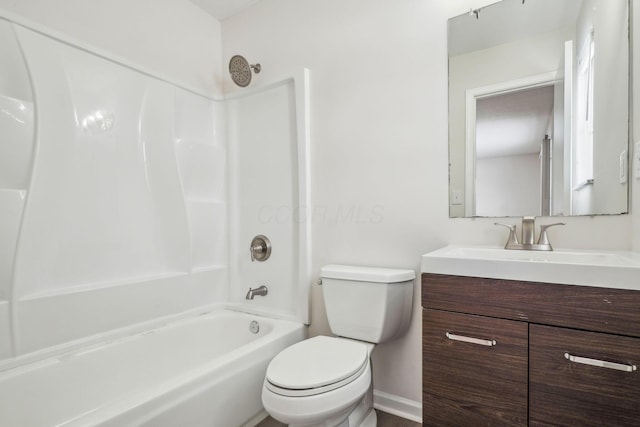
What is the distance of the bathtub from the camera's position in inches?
45.5

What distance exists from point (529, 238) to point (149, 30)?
A: 2.34 m

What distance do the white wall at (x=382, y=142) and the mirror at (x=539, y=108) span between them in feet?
0.25

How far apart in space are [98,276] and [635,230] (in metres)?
2.36

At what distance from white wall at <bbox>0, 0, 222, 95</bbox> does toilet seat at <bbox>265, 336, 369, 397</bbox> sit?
5.74 ft

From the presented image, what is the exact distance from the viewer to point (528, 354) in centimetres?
101

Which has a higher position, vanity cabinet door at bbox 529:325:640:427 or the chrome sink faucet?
the chrome sink faucet

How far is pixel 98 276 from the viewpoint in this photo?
5.42ft

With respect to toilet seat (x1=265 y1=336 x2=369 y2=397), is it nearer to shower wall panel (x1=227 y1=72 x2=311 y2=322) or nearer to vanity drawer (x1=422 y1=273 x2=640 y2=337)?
vanity drawer (x1=422 y1=273 x2=640 y2=337)

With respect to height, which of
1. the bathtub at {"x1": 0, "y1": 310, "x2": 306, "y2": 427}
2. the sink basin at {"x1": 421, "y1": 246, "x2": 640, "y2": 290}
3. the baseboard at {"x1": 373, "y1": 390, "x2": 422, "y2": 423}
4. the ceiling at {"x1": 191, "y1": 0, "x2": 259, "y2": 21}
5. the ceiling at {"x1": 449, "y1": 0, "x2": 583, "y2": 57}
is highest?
the ceiling at {"x1": 191, "y1": 0, "x2": 259, "y2": 21}

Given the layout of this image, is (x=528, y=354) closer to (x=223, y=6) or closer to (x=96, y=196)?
(x=96, y=196)

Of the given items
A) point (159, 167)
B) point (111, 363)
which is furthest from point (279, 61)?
point (111, 363)

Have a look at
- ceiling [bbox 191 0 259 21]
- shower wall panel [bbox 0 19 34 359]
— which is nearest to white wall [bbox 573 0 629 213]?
ceiling [bbox 191 0 259 21]

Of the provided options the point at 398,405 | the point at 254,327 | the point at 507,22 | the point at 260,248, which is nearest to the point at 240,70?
the point at 260,248

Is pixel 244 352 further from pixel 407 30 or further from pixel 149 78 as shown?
pixel 407 30
